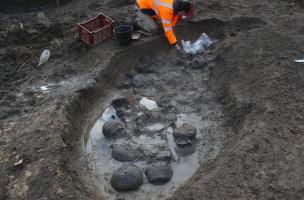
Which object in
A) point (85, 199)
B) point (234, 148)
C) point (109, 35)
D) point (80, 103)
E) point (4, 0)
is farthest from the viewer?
point (4, 0)

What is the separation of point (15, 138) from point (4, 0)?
5316 mm

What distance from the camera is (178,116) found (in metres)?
7.48

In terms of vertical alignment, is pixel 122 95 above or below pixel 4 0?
below

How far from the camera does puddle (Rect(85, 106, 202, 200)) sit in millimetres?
6109

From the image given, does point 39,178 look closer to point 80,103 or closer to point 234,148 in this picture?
point 80,103

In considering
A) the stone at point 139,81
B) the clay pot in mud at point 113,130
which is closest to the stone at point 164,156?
the clay pot in mud at point 113,130

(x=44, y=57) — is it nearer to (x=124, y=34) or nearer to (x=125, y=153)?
(x=124, y=34)

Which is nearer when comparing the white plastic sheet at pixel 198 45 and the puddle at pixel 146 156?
the puddle at pixel 146 156

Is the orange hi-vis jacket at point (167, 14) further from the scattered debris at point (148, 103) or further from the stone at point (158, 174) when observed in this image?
the stone at point (158, 174)

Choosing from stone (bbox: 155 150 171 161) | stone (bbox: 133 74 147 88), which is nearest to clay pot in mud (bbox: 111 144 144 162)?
stone (bbox: 155 150 171 161)

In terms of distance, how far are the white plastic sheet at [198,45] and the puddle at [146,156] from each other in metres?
1.93

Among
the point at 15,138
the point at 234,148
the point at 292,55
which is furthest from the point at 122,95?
the point at 292,55

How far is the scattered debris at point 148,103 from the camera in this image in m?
7.67

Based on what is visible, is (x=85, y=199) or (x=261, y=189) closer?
(x=261, y=189)
